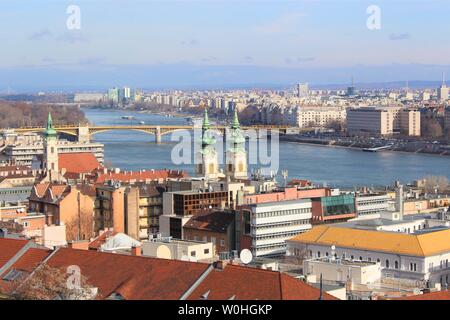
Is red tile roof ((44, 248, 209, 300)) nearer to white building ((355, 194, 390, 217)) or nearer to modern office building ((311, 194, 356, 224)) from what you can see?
modern office building ((311, 194, 356, 224))

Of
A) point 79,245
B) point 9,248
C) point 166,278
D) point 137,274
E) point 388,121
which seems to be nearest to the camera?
point 166,278

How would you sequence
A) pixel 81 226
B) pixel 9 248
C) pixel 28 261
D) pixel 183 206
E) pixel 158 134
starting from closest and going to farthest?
pixel 28 261 → pixel 9 248 → pixel 183 206 → pixel 81 226 → pixel 158 134

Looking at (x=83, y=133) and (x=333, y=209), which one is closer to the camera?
(x=333, y=209)

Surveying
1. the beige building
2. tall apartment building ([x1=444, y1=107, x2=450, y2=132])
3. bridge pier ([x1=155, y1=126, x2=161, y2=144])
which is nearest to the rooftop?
bridge pier ([x1=155, y1=126, x2=161, y2=144])

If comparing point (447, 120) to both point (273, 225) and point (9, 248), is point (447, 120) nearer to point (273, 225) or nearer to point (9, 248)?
point (273, 225)

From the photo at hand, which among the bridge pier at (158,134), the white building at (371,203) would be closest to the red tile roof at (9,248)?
the white building at (371,203)

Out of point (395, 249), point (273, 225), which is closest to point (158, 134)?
point (273, 225)
